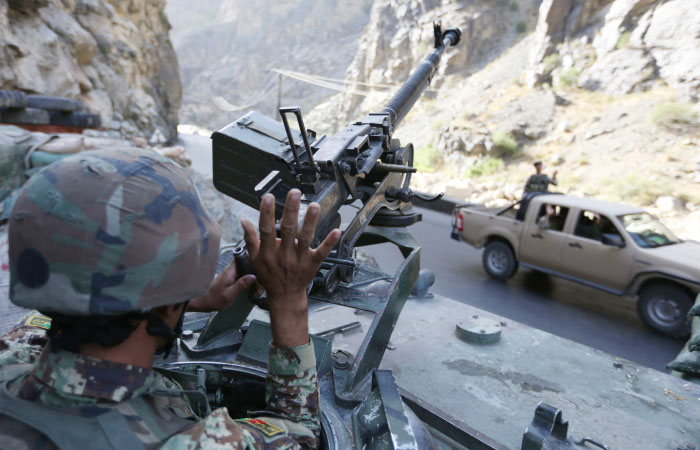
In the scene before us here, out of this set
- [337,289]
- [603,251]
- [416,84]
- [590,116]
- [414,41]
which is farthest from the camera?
[414,41]

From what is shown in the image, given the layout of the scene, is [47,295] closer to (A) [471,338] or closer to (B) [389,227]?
(B) [389,227]

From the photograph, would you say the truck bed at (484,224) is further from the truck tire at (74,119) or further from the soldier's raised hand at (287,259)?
the soldier's raised hand at (287,259)

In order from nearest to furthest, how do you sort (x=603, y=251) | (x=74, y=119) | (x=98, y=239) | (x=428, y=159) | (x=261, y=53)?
(x=98, y=239), (x=603, y=251), (x=74, y=119), (x=428, y=159), (x=261, y=53)

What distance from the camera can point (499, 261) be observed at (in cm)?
762

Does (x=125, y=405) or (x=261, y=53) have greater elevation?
(x=261, y=53)

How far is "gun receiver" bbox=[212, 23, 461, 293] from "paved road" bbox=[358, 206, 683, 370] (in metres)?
3.69

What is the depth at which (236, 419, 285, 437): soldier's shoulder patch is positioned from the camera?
1110 mm

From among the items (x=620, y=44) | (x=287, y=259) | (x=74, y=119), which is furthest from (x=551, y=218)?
(x=620, y=44)

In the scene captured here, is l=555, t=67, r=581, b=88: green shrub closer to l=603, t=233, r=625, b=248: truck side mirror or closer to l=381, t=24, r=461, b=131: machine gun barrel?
l=603, t=233, r=625, b=248: truck side mirror

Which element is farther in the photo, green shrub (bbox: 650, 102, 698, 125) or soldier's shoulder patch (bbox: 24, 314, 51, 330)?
green shrub (bbox: 650, 102, 698, 125)

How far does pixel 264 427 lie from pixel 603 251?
6060mm

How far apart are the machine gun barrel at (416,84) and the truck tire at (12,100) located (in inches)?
211

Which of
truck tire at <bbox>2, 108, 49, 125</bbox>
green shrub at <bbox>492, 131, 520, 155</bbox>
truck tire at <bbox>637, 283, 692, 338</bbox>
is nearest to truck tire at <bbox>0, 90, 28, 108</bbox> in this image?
truck tire at <bbox>2, 108, 49, 125</bbox>

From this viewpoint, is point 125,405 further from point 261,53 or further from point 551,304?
point 261,53
